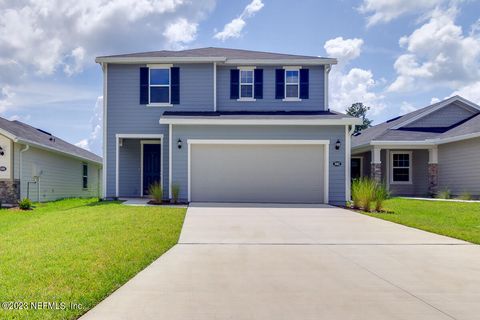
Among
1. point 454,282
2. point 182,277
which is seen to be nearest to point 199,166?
point 182,277

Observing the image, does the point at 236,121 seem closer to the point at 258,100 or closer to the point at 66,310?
the point at 258,100

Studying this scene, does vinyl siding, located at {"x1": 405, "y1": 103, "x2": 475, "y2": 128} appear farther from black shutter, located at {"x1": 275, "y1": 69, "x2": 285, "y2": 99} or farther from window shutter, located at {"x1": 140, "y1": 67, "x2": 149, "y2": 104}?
window shutter, located at {"x1": 140, "y1": 67, "x2": 149, "y2": 104}

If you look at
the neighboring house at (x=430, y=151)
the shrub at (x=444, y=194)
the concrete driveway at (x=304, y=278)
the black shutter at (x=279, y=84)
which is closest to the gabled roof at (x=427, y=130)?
the neighboring house at (x=430, y=151)

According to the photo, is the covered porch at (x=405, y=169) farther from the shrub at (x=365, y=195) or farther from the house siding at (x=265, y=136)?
the shrub at (x=365, y=195)

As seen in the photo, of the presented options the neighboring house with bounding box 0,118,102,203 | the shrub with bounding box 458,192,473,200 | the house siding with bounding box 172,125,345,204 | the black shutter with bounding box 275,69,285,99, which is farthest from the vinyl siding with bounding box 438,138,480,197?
the neighboring house with bounding box 0,118,102,203

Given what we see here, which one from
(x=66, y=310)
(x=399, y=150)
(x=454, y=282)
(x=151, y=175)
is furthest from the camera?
(x=399, y=150)

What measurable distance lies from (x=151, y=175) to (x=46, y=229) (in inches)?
328

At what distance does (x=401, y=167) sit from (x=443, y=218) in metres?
9.05

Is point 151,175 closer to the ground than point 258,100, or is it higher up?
closer to the ground

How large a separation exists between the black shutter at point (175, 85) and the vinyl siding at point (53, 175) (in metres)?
6.91

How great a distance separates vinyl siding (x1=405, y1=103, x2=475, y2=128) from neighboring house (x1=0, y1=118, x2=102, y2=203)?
1902 centimetres

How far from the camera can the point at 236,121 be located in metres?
13.3

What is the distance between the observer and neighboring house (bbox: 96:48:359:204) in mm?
13609

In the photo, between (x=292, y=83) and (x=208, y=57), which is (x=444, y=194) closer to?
(x=292, y=83)
